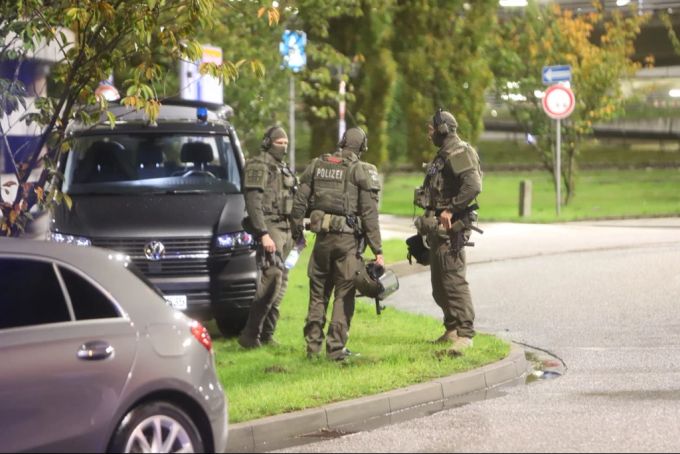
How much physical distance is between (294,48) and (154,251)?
1056 centimetres

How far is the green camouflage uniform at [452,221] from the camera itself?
1150 cm

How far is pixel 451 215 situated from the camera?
11.5m

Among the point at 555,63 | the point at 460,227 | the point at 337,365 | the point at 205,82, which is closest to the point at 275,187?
the point at 460,227

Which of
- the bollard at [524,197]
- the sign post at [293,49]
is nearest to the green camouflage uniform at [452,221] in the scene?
the sign post at [293,49]

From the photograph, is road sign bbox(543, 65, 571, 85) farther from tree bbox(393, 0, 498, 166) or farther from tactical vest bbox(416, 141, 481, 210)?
tactical vest bbox(416, 141, 481, 210)

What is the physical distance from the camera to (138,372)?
6.56 m

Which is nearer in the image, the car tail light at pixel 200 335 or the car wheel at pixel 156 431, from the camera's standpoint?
the car wheel at pixel 156 431

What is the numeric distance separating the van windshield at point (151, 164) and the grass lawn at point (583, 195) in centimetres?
1623

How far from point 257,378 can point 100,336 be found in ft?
13.3

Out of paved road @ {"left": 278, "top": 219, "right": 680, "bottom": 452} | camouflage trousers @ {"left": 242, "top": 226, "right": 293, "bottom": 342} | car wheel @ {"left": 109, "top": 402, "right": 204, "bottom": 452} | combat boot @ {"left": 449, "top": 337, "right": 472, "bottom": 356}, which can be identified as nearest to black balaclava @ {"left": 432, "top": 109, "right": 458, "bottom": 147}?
camouflage trousers @ {"left": 242, "top": 226, "right": 293, "bottom": 342}

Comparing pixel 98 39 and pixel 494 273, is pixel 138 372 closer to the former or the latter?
pixel 98 39

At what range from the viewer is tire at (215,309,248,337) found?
42.6 feet

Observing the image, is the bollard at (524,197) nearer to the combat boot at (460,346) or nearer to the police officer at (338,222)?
the combat boot at (460,346)

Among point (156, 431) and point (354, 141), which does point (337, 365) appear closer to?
point (354, 141)
